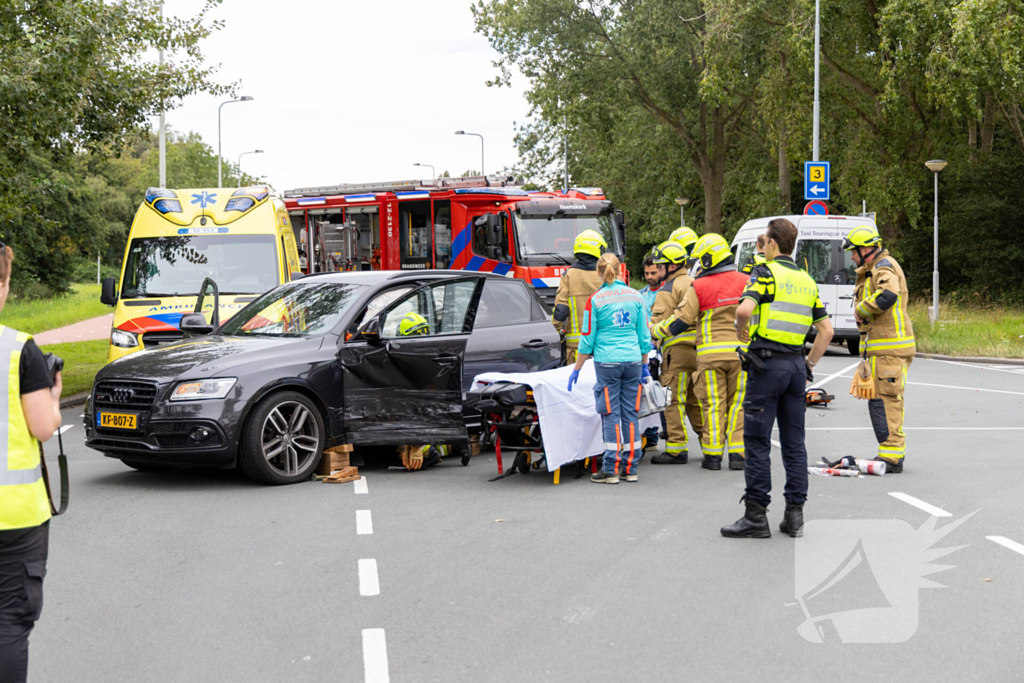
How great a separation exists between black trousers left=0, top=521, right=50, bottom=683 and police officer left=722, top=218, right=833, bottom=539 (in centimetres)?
420

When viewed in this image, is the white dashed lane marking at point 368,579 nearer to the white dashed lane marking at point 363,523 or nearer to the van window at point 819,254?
the white dashed lane marking at point 363,523

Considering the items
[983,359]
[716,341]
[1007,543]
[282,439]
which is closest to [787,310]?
[1007,543]

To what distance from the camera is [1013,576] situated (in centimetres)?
558

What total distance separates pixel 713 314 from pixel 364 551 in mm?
3839

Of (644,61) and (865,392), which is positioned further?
(644,61)

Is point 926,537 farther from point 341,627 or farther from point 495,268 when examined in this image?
point 495,268

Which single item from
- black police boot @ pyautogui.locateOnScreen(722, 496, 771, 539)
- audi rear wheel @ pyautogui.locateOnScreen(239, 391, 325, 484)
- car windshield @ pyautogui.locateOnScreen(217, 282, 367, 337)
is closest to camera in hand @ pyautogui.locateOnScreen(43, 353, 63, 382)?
black police boot @ pyautogui.locateOnScreen(722, 496, 771, 539)

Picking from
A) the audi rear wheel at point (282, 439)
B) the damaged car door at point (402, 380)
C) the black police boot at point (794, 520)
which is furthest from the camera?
the damaged car door at point (402, 380)

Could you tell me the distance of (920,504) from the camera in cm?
735

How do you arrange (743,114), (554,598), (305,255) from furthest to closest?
1. (743,114)
2. (305,255)
3. (554,598)

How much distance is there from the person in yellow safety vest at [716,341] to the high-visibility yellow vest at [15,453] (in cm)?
607

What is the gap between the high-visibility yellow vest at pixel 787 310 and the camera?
643 cm

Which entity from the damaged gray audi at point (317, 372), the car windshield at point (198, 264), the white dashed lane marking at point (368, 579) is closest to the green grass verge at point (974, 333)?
the damaged gray audi at point (317, 372)

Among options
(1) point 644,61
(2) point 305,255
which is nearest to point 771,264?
(2) point 305,255
